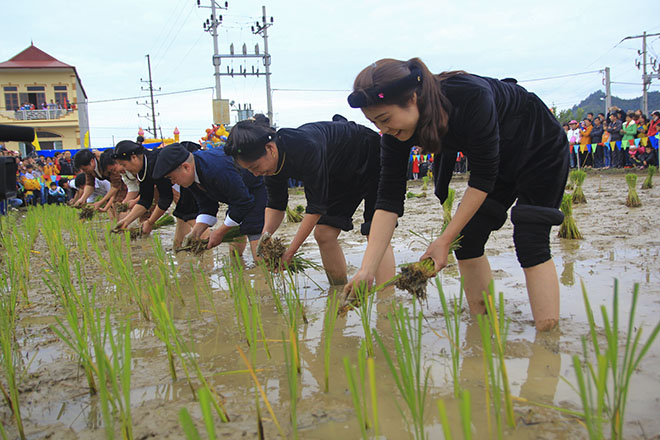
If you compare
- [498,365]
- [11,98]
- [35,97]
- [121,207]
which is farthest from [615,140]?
[11,98]

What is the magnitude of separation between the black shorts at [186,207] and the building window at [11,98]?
1419 inches

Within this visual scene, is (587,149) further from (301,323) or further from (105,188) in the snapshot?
(301,323)

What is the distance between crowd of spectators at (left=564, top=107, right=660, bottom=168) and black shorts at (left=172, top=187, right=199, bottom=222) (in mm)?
8731

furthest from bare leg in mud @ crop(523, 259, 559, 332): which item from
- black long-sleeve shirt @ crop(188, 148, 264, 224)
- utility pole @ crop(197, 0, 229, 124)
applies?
utility pole @ crop(197, 0, 229, 124)

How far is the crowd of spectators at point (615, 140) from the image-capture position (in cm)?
1108

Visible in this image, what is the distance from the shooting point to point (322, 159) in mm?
2586

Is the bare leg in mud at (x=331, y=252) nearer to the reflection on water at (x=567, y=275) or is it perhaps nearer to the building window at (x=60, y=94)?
the reflection on water at (x=567, y=275)

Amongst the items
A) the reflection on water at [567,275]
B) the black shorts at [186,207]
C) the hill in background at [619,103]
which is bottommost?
the reflection on water at [567,275]

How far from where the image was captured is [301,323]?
2.36m

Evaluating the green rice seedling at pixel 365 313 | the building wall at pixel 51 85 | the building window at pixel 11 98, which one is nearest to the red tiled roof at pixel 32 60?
the building wall at pixel 51 85

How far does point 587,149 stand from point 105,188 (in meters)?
10.9

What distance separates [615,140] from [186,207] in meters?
10.7

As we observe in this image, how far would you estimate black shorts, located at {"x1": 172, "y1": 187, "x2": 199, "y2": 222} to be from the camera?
497cm

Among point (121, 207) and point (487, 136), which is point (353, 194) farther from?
point (121, 207)
